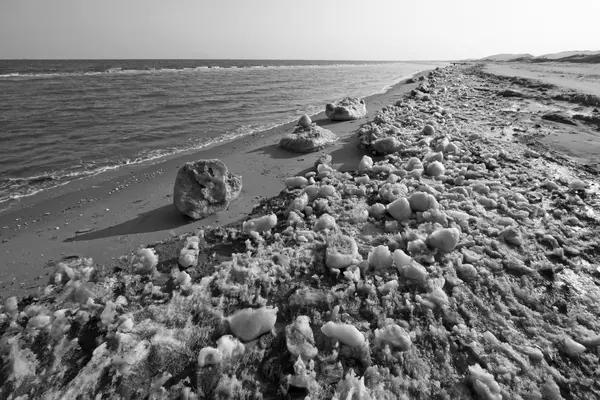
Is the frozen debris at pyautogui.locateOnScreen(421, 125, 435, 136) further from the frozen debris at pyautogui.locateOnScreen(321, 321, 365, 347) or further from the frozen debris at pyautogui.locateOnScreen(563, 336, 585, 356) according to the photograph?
the frozen debris at pyautogui.locateOnScreen(321, 321, 365, 347)

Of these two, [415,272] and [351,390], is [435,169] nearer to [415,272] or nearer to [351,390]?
[415,272]

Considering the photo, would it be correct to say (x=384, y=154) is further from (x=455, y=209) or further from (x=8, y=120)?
(x=8, y=120)

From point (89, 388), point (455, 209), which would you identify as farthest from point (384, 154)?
point (89, 388)

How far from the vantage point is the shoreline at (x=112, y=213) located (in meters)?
3.34

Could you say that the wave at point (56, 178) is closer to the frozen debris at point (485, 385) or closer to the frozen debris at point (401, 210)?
the frozen debris at point (401, 210)

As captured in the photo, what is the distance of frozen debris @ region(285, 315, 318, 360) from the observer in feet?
6.34

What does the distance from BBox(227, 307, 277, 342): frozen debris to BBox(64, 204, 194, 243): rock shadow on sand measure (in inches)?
84.4

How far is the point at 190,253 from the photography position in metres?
3.01

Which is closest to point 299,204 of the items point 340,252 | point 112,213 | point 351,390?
point 340,252

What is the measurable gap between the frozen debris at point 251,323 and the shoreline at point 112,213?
1.93 metres

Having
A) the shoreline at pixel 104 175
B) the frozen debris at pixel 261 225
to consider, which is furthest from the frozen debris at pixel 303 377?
the shoreline at pixel 104 175

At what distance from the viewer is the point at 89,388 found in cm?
180

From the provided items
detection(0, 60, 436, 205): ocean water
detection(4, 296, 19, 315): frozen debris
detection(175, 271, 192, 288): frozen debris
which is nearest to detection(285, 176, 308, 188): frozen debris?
detection(175, 271, 192, 288): frozen debris

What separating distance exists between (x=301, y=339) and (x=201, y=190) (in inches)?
107
